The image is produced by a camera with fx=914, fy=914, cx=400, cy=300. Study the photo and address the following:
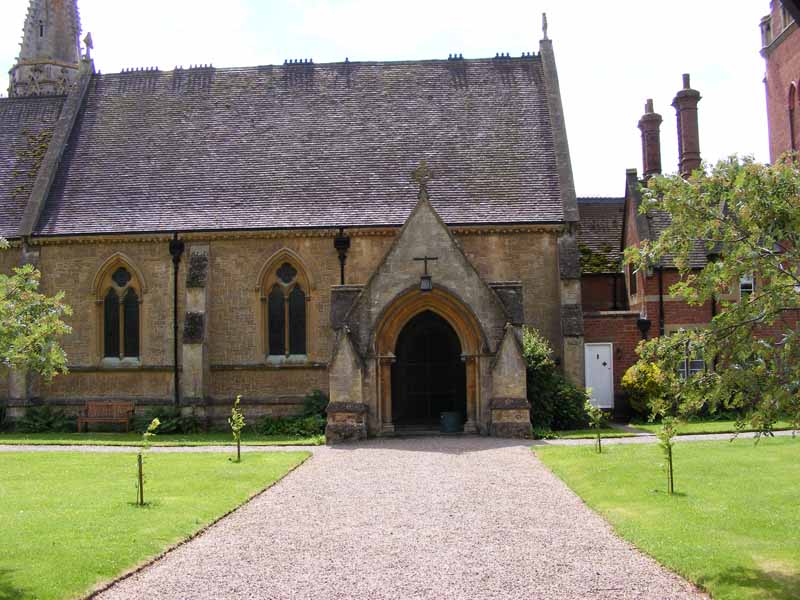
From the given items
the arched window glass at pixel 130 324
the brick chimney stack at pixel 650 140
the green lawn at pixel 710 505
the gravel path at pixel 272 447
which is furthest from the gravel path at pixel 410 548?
the brick chimney stack at pixel 650 140

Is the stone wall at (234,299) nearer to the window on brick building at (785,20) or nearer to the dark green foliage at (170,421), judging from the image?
the dark green foliage at (170,421)

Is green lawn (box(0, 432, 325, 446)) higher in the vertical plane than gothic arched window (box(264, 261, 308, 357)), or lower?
lower

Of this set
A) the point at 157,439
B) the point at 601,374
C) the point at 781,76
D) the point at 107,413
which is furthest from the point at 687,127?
the point at 107,413

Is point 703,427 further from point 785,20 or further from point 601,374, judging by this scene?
point 785,20

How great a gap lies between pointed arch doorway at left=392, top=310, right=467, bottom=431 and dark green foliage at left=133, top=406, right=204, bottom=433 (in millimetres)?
6109

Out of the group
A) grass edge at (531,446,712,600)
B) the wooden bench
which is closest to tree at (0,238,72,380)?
grass edge at (531,446,712,600)

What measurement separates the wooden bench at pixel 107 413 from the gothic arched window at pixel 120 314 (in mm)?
1965

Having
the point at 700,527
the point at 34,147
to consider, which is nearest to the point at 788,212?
the point at 700,527

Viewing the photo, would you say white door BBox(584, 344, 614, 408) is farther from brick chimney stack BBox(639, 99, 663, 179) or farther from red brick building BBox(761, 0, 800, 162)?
red brick building BBox(761, 0, 800, 162)

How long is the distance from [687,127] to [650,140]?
1.74 metres

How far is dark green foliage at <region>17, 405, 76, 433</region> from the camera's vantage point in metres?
28.1

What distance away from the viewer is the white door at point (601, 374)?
30.1 meters

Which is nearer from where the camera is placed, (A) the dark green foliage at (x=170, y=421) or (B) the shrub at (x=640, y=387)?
(A) the dark green foliage at (x=170, y=421)

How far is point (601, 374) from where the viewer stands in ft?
98.9
